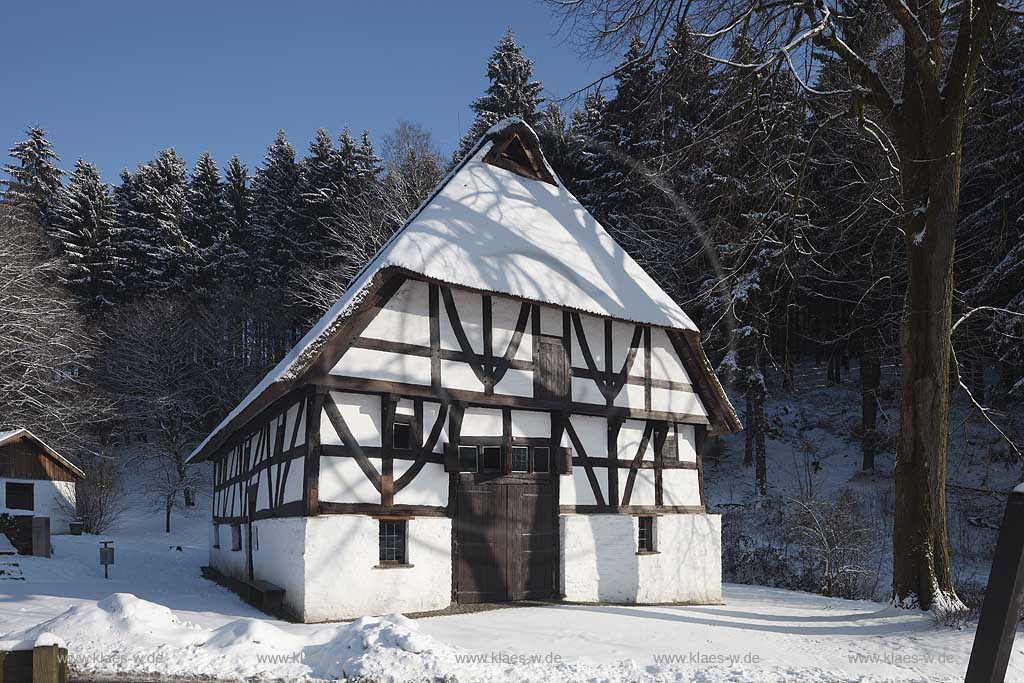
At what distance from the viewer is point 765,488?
27656 mm

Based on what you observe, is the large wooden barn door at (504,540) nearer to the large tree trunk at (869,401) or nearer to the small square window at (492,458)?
the small square window at (492,458)

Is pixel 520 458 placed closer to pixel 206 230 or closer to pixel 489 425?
pixel 489 425

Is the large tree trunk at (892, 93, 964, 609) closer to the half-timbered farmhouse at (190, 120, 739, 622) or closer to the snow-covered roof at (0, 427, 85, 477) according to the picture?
the half-timbered farmhouse at (190, 120, 739, 622)

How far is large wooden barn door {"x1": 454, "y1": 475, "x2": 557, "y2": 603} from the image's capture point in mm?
13875

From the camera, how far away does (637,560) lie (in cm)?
1571

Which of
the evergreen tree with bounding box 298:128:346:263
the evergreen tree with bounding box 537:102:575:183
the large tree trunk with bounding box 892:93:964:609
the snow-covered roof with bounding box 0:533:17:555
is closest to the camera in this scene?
the large tree trunk with bounding box 892:93:964:609

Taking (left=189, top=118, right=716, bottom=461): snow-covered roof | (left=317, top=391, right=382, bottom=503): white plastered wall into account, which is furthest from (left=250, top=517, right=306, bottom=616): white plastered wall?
(left=189, top=118, right=716, bottom=461): snow-covered roof

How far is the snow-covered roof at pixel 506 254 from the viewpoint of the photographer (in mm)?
13289

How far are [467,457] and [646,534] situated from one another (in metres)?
4.86

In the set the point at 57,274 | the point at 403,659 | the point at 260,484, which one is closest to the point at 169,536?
the point at 57,274

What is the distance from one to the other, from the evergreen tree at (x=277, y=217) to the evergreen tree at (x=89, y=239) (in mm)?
7958

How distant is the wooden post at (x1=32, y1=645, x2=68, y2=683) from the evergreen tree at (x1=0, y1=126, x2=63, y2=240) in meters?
46.4

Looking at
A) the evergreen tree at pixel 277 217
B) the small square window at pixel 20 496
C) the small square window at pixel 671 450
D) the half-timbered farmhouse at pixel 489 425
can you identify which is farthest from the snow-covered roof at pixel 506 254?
the evergreen tree at pixel 277 217

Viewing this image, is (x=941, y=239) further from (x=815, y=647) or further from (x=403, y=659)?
(x=403, y=659)
